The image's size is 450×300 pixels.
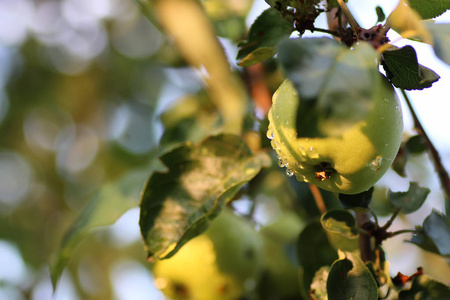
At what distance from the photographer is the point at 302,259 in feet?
3.34

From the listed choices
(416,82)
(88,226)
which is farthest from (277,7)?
(88,226)

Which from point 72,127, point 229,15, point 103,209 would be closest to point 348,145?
point 103,209

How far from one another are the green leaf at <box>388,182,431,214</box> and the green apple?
1.52 ft

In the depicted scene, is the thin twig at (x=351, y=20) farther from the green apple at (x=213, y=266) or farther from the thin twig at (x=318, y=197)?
the green apple at (x=213, y=266)

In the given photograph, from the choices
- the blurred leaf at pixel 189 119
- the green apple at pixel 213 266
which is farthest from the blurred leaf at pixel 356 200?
the blurred leaf at pixel 189 119

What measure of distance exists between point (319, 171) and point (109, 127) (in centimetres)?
212

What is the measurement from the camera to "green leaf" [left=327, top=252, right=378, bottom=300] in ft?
2.56

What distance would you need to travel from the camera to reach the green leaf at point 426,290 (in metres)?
0.81

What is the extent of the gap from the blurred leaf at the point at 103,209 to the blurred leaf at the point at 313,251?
1.12 feet

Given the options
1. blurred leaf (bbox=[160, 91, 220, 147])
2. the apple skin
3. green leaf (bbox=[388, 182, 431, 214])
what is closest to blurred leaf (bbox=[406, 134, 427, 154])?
green leaf (bbox=[388, 182, 431, 214])

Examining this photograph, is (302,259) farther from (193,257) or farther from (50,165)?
(50,165)

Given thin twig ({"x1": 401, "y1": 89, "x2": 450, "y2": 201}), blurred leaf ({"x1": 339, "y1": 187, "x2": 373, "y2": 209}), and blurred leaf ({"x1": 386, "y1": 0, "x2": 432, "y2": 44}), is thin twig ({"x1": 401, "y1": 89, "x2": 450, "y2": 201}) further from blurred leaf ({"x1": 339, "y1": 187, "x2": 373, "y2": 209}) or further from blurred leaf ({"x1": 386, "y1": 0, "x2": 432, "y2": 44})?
blurred leaf ({"x1": 386, "y1": 0, "x2": 432, "y2": 44})

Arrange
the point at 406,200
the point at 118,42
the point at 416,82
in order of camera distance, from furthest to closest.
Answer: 1. the point at 118,42
2. the point at 406,200
3. the point at 416,82

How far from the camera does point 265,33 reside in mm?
829
